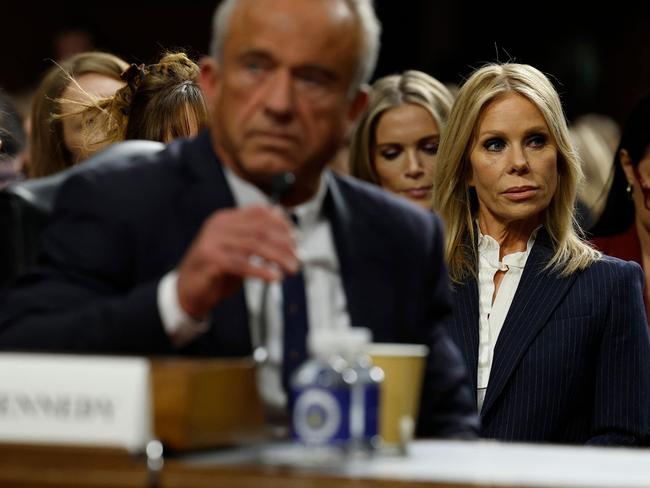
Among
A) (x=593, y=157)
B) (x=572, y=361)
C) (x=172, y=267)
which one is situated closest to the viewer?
(x=172, y=267)

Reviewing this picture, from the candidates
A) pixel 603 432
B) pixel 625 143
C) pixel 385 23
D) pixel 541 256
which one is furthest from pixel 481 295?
pixel 385 23

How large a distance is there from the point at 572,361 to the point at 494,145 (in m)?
0.77

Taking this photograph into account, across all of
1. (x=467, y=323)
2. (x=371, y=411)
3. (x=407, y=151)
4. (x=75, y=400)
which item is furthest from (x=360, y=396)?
(x=407, y=151)

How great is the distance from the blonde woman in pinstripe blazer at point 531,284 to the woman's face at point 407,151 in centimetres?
70

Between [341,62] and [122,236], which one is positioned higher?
[341,62]

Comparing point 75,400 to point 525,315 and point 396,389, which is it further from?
point 525,315

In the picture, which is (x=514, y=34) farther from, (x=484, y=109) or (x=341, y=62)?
(x=341, y=62)

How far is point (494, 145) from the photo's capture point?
14.5 ft

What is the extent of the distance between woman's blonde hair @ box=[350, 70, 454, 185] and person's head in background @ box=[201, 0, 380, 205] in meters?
2.86

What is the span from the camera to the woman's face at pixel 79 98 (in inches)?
186

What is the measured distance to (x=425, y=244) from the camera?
2766mm

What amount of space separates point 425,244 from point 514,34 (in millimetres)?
8895

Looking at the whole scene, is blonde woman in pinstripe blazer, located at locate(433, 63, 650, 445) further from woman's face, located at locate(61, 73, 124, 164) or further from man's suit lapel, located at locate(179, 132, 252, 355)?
man's suit lapel, located at locate(179, 132, 252, 355)

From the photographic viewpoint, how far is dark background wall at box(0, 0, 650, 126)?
1083cm
